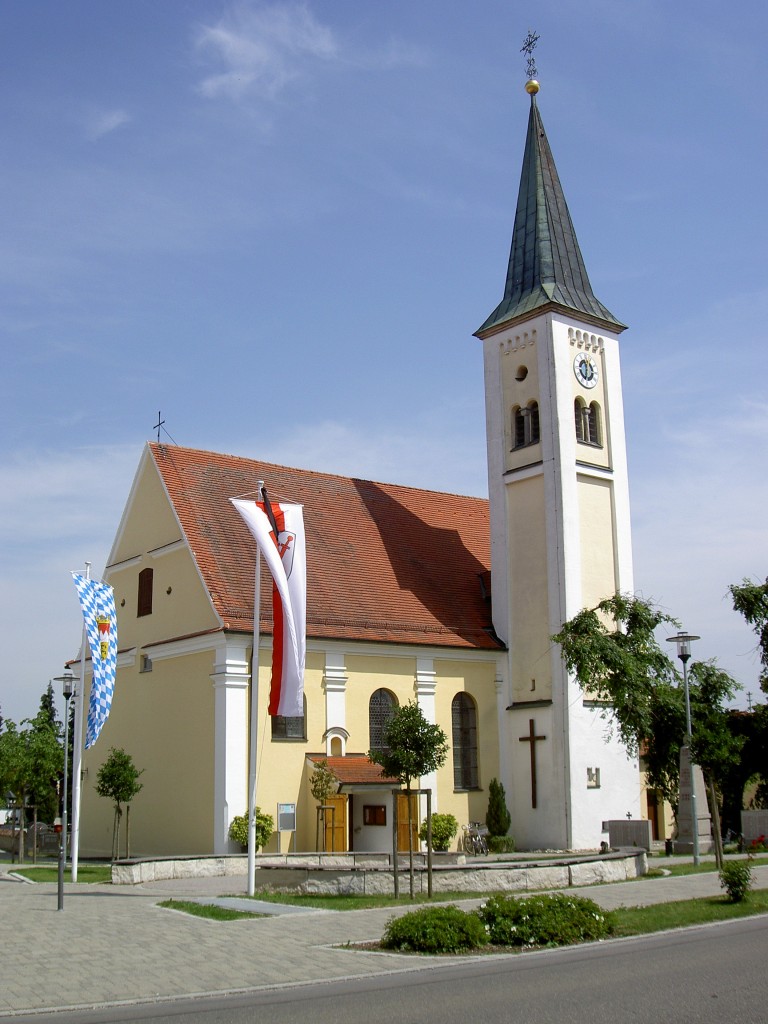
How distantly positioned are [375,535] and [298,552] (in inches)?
514

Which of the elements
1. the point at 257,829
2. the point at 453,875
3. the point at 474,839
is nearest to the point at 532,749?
the point at 474,839

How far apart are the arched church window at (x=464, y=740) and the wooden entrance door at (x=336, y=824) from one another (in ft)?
16.1

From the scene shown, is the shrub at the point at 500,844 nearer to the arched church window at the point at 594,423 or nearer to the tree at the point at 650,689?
the tree at the point at 650,689

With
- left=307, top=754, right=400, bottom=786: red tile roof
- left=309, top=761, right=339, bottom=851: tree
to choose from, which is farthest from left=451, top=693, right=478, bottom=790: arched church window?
left=309, top=761, right=339, bottom=851: tree

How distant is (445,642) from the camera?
106 feet

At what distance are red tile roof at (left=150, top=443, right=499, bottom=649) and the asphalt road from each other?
17.4 meters

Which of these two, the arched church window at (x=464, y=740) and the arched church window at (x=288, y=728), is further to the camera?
the arched church window at (x=464, y=740)

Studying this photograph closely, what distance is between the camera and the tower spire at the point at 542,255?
115ft

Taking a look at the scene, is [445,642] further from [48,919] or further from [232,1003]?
[232,1003]

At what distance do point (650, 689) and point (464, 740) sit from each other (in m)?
8.24

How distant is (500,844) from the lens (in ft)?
101

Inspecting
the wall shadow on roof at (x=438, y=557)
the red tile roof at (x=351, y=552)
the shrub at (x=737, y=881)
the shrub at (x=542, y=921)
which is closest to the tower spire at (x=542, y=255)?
the wall shadow on roof at (x=438, y=557)

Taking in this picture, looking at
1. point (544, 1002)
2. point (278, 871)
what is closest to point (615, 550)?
point (278, 871)

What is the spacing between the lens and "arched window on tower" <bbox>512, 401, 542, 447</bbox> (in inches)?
1357
